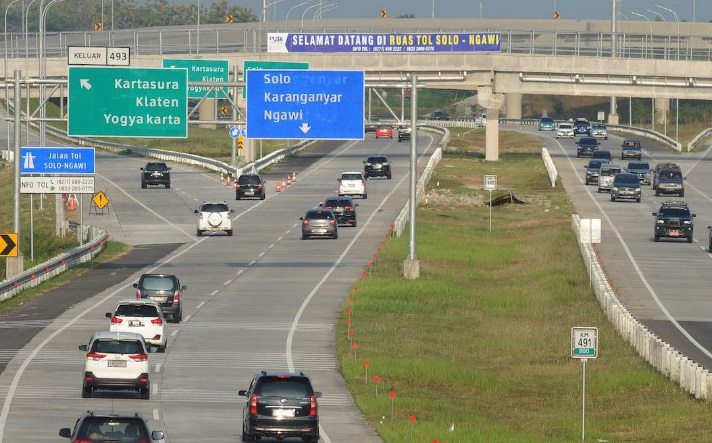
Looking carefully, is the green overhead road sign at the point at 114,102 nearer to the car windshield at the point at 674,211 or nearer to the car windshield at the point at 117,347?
the car windshield at the point at 674,211

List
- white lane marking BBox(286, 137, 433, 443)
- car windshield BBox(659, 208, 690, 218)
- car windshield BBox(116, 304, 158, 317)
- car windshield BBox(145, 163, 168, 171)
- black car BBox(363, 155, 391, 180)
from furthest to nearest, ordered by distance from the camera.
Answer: black car BBox(363, 155, 391, 180) → car windshield BBox(145, 163, 168, 171) → car windshield BBox(659, 208, 690, 218) → car windshield BBox(116, 304, 158, 317) → white lane marking BBox(286, 137, 433, 443)

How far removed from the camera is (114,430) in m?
24.6

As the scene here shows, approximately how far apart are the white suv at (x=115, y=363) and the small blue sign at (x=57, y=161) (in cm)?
3887

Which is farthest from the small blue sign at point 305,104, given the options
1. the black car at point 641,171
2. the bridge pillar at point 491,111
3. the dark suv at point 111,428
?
the bridge pillar at point 491,111

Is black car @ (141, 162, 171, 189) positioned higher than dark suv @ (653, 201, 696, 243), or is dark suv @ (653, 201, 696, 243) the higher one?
black car @ (141, 162, 171, 189)

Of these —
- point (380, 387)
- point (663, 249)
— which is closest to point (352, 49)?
point (663, 249)

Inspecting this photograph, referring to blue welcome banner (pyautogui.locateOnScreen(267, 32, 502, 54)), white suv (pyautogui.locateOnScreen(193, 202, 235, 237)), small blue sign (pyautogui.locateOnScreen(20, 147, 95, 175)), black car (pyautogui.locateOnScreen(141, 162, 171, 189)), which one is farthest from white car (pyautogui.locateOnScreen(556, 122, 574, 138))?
small blue sign (pyautogui.locateOnScreen(20, 147, 95, 175))

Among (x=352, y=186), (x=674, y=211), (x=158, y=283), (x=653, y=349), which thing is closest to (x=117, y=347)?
(x=653, y=349)

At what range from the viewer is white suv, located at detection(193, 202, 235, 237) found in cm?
7912

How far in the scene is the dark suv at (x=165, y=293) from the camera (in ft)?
159

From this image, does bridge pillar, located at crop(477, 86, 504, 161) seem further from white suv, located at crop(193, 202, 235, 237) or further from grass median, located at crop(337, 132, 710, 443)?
white suv, located at crop(193, 202, 235, 237)

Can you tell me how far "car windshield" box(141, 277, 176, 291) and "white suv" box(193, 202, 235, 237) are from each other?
1171 inches

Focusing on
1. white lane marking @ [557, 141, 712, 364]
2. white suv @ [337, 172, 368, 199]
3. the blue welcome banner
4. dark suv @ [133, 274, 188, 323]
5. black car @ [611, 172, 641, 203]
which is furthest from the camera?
the blue welcome banner

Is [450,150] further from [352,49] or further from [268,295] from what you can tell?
[268,295]
